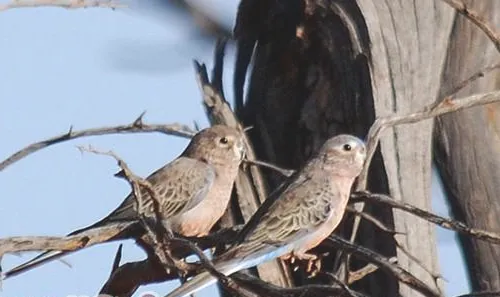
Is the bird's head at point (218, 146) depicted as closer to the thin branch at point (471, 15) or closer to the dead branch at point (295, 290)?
the dead branch at point (295, 290)

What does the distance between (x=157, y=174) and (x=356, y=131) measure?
1389 mm

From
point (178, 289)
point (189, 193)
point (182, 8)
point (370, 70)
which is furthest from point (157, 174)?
point (178, 289)

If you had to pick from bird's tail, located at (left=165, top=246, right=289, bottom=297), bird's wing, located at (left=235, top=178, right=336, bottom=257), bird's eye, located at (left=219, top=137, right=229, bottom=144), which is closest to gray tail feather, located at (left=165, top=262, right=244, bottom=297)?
bird's tail, located at (left=165, top=246, right=289, bottom=297)

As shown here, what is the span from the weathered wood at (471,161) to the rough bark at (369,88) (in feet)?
0.45

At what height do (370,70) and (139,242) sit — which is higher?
(370,70)

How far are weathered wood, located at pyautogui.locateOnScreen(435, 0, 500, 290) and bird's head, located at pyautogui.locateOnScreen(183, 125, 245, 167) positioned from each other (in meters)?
1.14

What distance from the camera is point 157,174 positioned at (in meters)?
9.60

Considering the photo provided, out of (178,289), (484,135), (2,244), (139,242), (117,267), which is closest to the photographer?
(2,244)

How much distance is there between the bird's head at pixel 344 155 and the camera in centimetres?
823

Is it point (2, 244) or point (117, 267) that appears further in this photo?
point (117, 267)

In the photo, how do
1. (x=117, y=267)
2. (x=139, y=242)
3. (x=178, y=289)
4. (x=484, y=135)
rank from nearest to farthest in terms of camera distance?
(x=178, y=289) → (x=117, y=267) → (x=139, y=242) → (x=484, y=135)

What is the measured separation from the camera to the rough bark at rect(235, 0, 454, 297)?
28.5 feet

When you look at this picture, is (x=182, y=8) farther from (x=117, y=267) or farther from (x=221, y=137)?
(x=117, y=267)

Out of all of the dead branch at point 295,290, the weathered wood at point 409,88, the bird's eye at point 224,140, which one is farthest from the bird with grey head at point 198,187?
the dead branch at point 295,290
